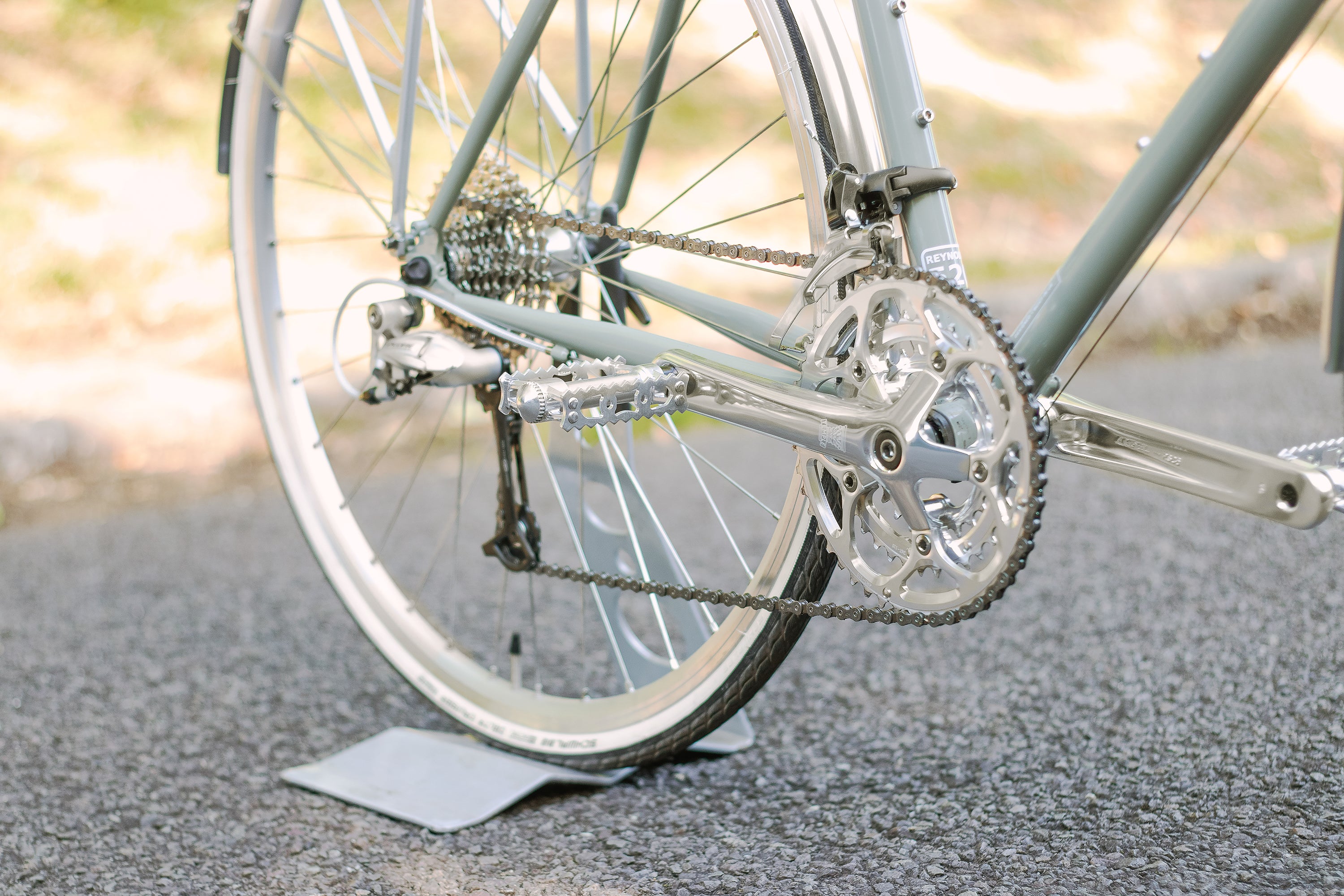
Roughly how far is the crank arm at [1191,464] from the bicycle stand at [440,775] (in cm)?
71

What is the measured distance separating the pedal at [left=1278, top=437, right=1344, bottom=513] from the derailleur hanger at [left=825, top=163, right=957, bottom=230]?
38cm

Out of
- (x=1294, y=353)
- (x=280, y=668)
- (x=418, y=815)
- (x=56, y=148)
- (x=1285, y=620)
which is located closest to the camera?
(x=418, y=815)

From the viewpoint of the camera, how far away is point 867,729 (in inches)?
66.1

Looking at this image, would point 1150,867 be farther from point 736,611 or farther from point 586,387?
point 586,387

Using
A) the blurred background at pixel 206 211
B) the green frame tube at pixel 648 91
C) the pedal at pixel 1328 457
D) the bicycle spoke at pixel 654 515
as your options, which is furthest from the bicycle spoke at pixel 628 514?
the blurred background at pixel 206 211

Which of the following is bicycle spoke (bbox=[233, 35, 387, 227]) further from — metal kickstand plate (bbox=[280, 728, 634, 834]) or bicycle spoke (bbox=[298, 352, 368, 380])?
metal kickstand plate (bbox=[280, 728, 634, 834])

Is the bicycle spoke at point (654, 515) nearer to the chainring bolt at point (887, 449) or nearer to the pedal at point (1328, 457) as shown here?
the chainring bolt at point (887, 449)

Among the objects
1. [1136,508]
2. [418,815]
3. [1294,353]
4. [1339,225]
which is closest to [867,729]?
[418,815]

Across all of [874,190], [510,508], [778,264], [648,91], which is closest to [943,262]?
[874,190]

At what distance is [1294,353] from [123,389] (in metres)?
3.84

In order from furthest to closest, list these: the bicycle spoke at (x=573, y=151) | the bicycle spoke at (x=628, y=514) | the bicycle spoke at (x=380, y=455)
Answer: the bicycle spoke at (x=380, y=455), the bicycle spoke at (x=628, y=514), the bicycle spoke at (x=573, y=151)

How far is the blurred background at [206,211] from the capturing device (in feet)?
11.2

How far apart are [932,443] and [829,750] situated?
700 millimetres

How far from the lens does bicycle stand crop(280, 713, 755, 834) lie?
151cm
